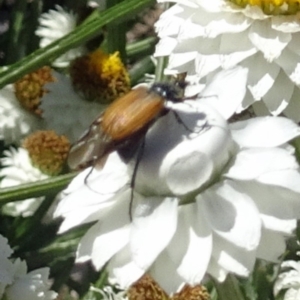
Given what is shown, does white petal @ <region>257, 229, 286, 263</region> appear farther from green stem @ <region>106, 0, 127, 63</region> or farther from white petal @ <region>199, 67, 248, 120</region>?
green stem @ <region>106, 0, 127, 63</region>

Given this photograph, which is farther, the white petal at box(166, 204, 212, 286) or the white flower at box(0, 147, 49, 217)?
the white flower at box(0, 147, 49, 217)

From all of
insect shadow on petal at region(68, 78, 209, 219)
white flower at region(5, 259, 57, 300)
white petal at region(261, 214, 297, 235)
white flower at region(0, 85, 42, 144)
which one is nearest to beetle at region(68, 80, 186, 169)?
insect shadow on petal at region(68, 78, 209, 219)

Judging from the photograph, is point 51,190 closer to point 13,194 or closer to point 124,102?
point 13,194

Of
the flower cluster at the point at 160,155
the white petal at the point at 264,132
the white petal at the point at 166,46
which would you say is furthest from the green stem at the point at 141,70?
the white petal at the point at 264,132

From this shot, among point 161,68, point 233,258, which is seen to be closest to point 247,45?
point 161,68

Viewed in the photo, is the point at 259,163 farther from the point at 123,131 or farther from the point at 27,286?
the point at 27,286

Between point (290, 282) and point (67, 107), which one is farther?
point (67, 107)

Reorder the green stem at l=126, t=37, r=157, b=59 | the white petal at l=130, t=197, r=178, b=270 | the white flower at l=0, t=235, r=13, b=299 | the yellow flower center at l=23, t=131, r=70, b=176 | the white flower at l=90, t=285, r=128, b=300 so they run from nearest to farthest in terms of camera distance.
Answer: the white petal at l=130, t=197, r=178, b=270
the white flower at l=0, t=235, r=13, b=299
the white flower at l=90, t=285, r=128, b=300
the yellow flower center at l=23, t=131, r=70, b=176
the green stem at l=126, t=37, r=157, b=59

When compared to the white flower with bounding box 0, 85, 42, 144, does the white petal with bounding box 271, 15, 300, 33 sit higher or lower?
higher
